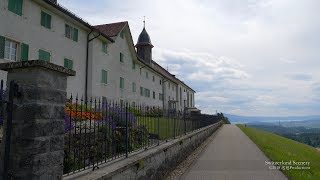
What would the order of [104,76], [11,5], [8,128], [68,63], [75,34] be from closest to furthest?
[8,128] → [11,5] → [68,63] → [75,34] → [104,76]

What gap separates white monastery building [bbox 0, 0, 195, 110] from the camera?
58.5ft

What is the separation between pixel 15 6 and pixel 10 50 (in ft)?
7.99

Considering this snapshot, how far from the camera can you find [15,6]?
701 inches

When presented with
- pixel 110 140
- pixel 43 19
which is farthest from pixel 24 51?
pixel 110 140

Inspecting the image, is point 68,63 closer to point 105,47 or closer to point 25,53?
point 25,53

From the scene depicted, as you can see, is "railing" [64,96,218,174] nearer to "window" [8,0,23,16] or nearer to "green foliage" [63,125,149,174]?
"green foliage" [63,125,149,174]

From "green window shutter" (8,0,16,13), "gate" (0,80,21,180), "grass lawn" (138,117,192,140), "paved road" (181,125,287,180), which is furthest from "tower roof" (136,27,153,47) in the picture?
"gate" (0,80,21,180)

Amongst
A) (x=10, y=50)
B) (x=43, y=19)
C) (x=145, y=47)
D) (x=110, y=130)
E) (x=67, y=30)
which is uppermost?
(x=145, y=47)

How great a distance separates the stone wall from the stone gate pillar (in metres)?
1.21

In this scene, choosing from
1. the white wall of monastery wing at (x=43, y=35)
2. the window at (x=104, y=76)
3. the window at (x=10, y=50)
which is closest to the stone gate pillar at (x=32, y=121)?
the white wall of monastery wing at (x=43, y=35)

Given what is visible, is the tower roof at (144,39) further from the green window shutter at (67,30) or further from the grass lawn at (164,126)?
the grass lawn at (164,126)

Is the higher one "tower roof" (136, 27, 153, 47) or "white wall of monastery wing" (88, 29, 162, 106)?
"tower roof" (136, 27, 153, 47)

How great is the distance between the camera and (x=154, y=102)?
47.3m

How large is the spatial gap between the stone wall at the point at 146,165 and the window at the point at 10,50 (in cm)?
1036
